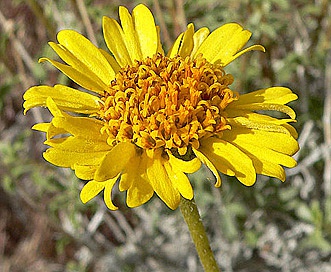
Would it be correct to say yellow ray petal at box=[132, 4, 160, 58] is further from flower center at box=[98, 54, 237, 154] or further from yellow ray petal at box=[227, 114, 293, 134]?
yellow ray petal at box=[227, 114, 293, 134]

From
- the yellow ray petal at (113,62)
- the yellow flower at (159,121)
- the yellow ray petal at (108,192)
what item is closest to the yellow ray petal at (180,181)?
the yellow flower at (159,121)

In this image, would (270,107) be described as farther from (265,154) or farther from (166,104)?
(166,104)

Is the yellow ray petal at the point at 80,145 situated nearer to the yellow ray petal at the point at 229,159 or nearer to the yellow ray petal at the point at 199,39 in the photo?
the yellow ray petal at the point at 229,159

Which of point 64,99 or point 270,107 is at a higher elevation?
point 64,99

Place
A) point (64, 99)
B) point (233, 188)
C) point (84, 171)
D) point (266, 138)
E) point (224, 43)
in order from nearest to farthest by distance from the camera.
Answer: point (84, 171) → point (266, 138) → point (64, 99) → point (224, 43) → point (233, 188)

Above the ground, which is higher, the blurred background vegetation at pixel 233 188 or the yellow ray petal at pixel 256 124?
the yellow ray petal at pixel 256 124

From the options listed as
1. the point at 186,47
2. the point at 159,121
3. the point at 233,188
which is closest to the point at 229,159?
the point at 159,121

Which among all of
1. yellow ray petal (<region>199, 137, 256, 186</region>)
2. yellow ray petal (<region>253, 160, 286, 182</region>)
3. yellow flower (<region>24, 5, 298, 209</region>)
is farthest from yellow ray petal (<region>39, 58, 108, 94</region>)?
yellow ray petal (<region>253, 160, 286, 182</region>)
